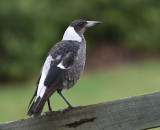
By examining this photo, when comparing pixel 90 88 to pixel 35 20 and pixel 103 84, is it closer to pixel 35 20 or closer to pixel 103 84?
pixel 103 84

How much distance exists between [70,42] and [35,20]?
7.47 m

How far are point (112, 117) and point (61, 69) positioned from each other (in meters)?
0.67

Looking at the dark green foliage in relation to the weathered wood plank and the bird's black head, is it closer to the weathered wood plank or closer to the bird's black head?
the bird's black head

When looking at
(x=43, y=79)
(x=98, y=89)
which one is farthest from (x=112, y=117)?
(x=98, y=89)

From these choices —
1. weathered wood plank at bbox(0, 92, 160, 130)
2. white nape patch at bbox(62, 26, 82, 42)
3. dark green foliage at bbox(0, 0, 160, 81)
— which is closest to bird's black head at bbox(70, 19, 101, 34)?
white nape patch at bbox(62, 26, 82, 42)

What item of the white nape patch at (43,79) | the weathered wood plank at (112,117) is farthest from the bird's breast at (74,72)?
the weathered wood plank at (112,117)

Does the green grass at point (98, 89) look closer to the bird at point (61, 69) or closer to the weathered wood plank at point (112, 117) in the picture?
the bird at point (61, 69)

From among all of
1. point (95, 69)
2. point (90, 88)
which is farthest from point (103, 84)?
point (95, 69)

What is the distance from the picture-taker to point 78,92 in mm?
9008

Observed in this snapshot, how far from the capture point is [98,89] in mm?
9180

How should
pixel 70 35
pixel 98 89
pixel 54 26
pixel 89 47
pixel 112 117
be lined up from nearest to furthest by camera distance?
pixel 112 117
pixel 70 35
pixel 98 89
pixel 54 26
pixel 89 47

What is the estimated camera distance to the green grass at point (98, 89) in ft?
26.7

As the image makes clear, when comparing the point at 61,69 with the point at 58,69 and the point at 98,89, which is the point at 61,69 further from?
the point at 98,89

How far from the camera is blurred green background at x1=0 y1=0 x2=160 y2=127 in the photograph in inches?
352
